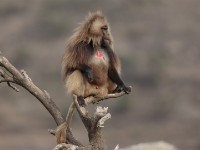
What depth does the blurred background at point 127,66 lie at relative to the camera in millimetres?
26000

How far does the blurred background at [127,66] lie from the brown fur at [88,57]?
14.5m

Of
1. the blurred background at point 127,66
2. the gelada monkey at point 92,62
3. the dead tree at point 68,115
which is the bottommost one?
the dead tree at point 68,115

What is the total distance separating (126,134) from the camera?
84.8ft

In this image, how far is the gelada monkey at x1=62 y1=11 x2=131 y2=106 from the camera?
783 centimetres

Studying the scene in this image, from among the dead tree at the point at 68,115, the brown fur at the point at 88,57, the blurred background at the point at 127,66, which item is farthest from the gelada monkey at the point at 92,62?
the blurred background at the point at 127,66

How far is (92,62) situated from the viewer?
26.3ft

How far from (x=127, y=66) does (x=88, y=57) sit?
2394cm

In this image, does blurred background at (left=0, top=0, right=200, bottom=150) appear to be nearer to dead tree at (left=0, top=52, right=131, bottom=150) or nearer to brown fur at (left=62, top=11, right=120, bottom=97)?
brown fur at (left=62, top=11, right=120, bottom=97)

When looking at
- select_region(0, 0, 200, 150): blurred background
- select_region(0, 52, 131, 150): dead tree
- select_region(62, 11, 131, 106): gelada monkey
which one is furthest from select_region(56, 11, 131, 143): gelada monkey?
select_region(0, 0, 200, 150): blurred background

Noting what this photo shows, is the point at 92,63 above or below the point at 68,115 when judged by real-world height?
above

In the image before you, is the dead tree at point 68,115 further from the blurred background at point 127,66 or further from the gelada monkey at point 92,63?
the blurred background at point 127,66

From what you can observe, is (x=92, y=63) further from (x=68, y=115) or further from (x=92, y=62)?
(x=68, y=115)

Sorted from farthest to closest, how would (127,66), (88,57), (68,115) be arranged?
1. (127,66)
2. (88,57)
3. (68,115)

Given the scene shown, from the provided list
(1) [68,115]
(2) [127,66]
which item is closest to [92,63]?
(1) [68,115]
